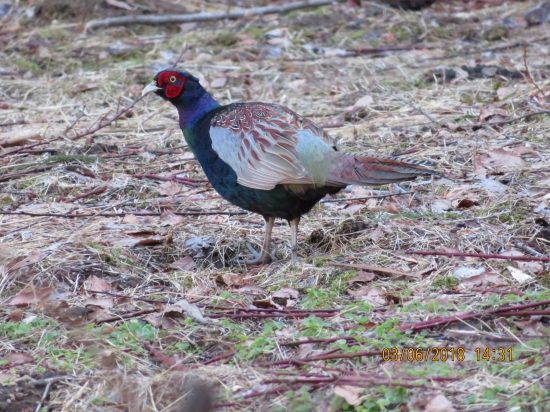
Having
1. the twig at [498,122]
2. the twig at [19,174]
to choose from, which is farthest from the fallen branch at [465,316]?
the twig at [19,174]

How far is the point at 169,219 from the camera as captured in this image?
17.9 ft

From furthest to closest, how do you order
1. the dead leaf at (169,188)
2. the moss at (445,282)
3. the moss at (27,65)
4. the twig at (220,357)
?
the moss at (27,65)
the dead leaf at (169,188)
the moss at (445,282)
the twig at (220,357)

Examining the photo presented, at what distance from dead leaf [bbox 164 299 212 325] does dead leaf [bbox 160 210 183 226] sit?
144cm

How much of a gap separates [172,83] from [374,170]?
4.84 feet

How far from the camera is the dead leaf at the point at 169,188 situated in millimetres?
5950

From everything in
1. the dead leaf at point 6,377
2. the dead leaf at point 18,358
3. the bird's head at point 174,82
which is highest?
the bird's head at point 174,82

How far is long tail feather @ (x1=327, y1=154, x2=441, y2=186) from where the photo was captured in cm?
449

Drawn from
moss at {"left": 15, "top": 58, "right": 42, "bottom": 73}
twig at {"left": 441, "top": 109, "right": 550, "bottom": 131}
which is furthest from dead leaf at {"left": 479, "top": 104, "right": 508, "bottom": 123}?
moss at {"left": 15, "top": 58, "right": 42, "bottom": 73}

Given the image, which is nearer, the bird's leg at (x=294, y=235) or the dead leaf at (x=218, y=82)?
the bird's leg at (x=294, y=235)

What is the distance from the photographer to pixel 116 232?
5.14 m

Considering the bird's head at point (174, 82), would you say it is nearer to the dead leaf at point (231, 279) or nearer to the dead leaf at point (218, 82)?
the dead leaf at point (231, 279)

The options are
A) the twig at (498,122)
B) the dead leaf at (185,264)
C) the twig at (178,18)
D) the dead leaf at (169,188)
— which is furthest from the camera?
the twig at (178,18)

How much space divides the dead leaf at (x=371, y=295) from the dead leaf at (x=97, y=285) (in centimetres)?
125

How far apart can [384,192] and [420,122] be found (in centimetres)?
147
